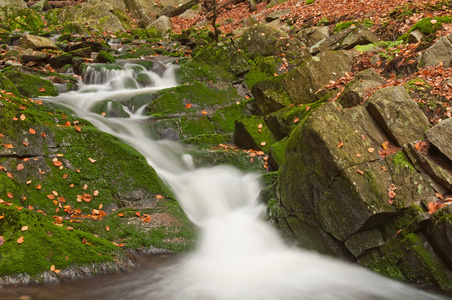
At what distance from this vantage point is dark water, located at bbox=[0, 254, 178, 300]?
11.6 feet

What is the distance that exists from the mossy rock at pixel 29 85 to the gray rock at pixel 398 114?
9.08 metres

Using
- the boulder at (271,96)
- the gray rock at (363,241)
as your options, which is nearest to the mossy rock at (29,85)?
the boulder at (271,96)

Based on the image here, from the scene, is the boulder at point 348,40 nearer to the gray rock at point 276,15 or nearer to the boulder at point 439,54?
the boulder at point 439,54

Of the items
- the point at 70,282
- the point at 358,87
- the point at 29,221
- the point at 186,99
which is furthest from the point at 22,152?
the point at 358,87

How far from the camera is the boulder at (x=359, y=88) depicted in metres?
6.51

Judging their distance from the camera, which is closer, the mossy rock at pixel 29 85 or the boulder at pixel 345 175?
the boulder at pixel 345 175

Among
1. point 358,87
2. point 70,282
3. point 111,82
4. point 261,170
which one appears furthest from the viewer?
point 111,82

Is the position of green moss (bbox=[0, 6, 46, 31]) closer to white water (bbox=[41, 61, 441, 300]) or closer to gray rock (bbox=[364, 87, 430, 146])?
white water (bbox=[41, 61, 441, 300])

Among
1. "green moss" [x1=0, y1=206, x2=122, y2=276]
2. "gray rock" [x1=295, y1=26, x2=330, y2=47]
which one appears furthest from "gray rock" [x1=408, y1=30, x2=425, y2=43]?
"green moss" [x1=0, y1=206, x2=122, y2=276]

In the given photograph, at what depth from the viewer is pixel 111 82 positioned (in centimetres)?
1211

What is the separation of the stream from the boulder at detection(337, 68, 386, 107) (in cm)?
252

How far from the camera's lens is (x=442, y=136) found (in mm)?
4695

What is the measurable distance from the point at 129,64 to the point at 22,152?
8.47 m

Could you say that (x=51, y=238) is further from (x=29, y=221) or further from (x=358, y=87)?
(x=358, y=87)
